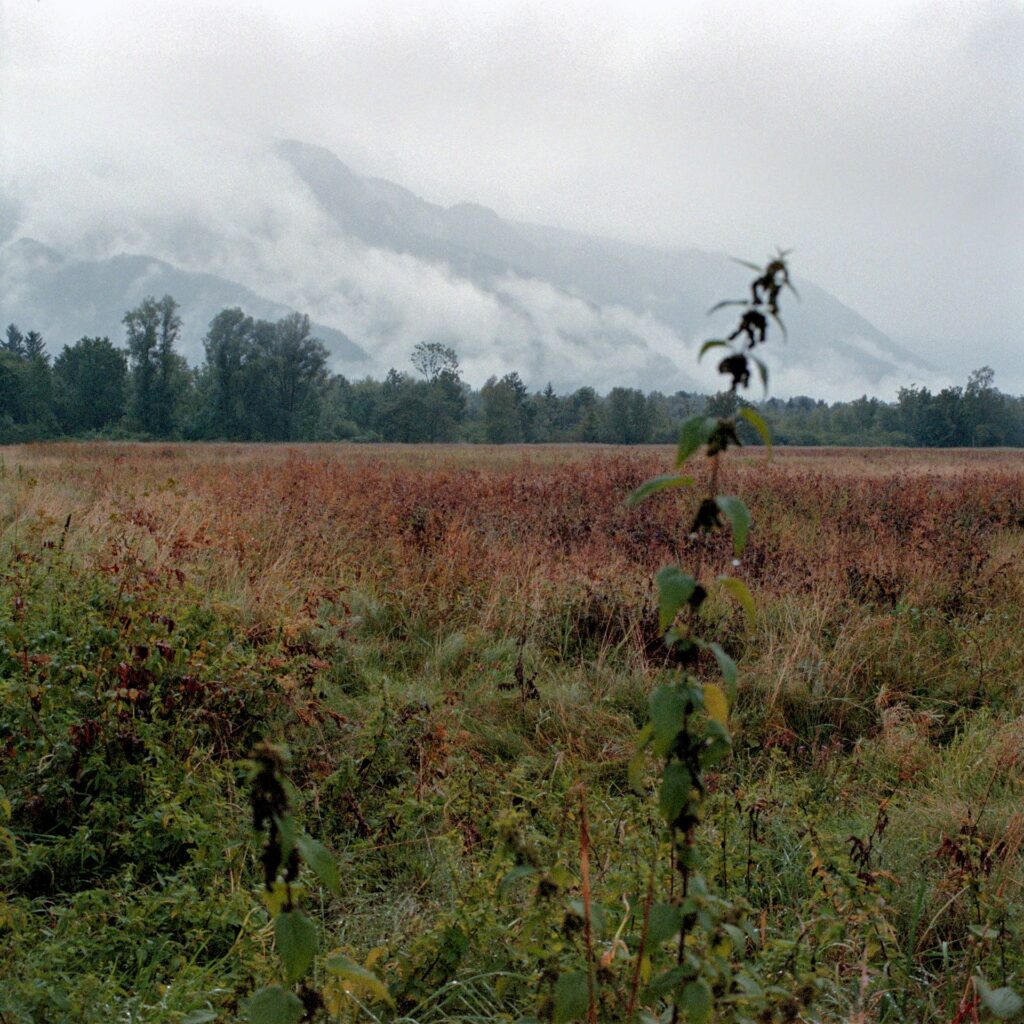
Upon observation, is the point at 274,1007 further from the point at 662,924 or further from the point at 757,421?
the point at 757,421

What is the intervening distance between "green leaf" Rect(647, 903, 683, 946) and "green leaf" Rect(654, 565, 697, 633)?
0.54 meters

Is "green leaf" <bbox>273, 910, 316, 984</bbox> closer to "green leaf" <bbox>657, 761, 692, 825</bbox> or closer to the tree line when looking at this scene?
"green leaf" <bbox>657, 761, 692, 825</bbox>

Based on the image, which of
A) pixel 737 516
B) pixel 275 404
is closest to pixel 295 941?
pixel 737 516

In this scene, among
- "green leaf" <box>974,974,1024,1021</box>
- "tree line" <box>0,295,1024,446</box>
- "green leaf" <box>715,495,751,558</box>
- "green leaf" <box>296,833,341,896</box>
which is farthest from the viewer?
"tree line" <box>0,295,1024,446</box>

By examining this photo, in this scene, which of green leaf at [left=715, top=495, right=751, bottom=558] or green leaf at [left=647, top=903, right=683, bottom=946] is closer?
green leaf at [left=715, top=495, right=751, bottom=558]

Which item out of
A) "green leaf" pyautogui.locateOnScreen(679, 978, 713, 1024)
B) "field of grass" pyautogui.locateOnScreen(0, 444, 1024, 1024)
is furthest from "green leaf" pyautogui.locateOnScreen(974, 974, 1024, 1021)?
"green leaf" pyautogui.locateOnScreen(679, 978, 713, 1024)

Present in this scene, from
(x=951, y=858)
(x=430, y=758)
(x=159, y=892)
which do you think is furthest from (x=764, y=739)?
(x=159, y=892)

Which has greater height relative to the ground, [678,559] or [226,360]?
[226,360]

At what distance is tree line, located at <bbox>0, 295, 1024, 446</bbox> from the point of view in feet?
221

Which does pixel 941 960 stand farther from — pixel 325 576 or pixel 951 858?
pixel 325 576

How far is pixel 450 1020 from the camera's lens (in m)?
2.23

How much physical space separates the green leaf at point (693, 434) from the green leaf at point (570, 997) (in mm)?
1001

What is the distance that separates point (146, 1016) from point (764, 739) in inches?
133

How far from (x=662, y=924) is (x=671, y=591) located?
0.61 meters
